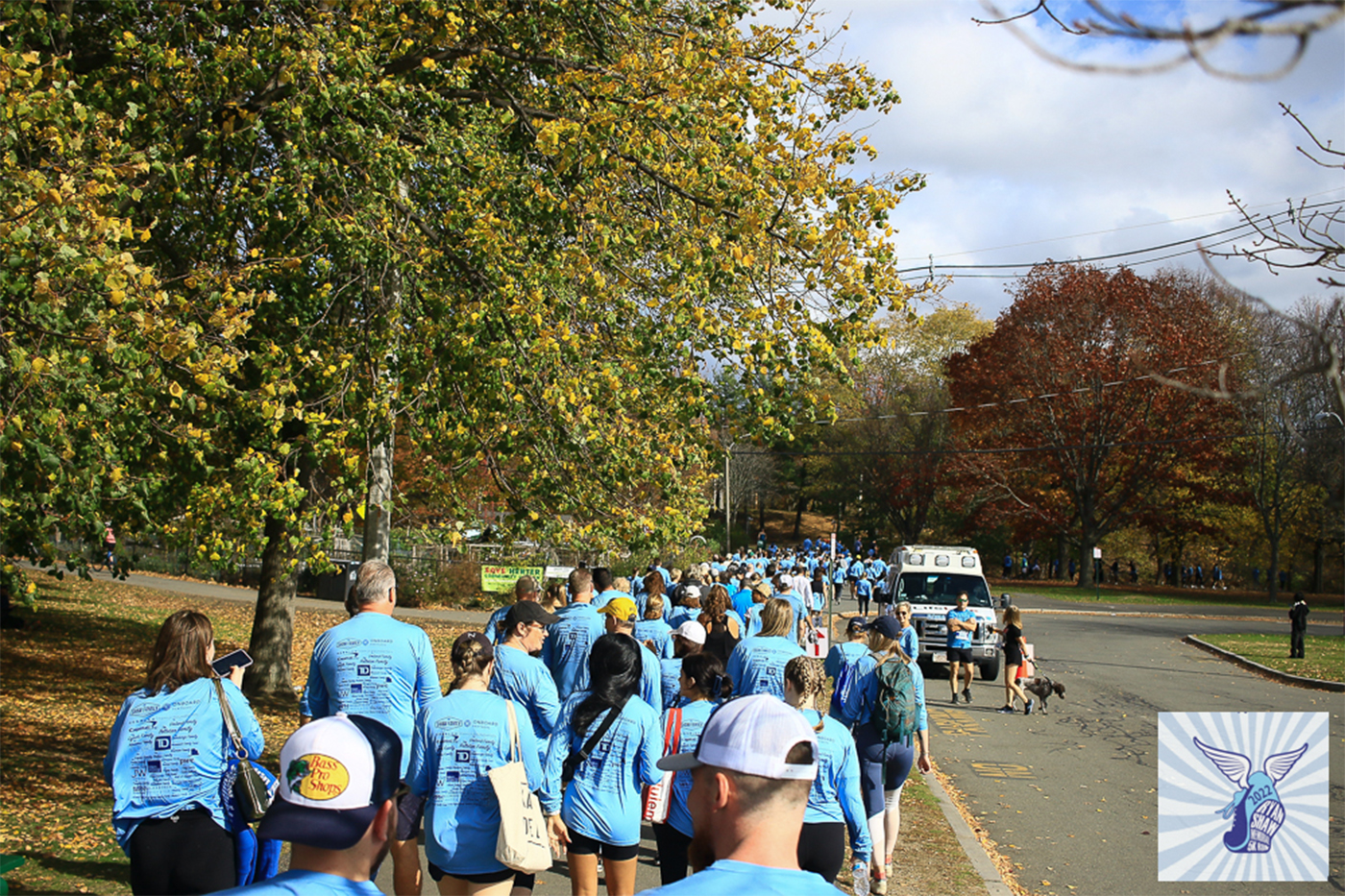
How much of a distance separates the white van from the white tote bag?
15.4m

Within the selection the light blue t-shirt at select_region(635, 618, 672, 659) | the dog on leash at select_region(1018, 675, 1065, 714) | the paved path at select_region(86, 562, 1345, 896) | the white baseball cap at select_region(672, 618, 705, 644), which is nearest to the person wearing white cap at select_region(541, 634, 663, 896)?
the paved path at select_region(86, 562, 1345, 896)

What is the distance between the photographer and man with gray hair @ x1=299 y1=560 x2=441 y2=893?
221 inches

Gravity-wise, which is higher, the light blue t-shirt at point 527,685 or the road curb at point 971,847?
the light blue t-shirt at point 527,685

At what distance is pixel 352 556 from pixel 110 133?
29.4m

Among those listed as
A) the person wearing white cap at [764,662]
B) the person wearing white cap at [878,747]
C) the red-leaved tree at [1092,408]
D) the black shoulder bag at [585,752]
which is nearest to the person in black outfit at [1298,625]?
the person wearing white cap at [878,747]

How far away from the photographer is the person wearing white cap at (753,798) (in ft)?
7.14

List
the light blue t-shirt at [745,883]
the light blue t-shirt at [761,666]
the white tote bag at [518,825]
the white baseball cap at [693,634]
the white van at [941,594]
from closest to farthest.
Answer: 1. the light blue t-shirt at [745,883]
2. the white tote bag at [518,825]
3. the light blue t-shirt at [761,666]
4. the white baseball cap at [693,634]
5. the white van at [941,594]

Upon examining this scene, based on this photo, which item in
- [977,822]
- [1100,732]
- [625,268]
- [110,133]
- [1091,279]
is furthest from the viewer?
[1091,279]

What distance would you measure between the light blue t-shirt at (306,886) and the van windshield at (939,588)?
19244 millimetres

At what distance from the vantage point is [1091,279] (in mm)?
50625

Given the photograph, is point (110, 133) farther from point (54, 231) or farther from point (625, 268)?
point (625, 268)

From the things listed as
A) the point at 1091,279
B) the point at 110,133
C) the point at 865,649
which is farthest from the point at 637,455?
the point at 1091,279

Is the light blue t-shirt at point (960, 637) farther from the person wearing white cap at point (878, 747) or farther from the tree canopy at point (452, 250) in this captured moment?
the person wearing white cap at point (878, 747)

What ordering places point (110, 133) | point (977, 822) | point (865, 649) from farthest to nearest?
1. point (977, 822)
2. point (110, 133)
3. point (865, 649)
